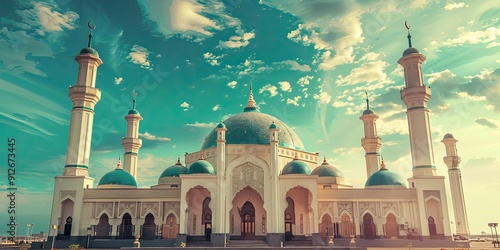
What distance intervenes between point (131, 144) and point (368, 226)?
82.4 feet

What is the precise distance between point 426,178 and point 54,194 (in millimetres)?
30850

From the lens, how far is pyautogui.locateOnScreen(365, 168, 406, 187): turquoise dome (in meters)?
34.2

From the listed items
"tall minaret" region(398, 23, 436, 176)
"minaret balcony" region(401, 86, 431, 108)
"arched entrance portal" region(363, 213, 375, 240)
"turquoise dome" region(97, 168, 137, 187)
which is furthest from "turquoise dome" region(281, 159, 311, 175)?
"turquoise dome" region(97, 168, 137, 187)

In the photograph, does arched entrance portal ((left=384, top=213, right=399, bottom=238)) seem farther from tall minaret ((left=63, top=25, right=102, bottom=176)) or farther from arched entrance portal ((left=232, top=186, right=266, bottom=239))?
tall minaret ((left=63, top=25, right=102, bottom=176))

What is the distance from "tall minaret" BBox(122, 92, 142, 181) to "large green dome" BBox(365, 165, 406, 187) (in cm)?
2399

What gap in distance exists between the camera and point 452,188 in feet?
129

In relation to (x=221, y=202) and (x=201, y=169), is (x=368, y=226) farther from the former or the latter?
(x=201, y=169)

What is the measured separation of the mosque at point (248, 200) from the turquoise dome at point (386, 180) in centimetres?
9

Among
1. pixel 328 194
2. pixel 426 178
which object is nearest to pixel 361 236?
pixel 328 194

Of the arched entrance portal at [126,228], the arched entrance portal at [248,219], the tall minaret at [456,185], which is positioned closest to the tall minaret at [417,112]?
the tall minaret at [456,185]

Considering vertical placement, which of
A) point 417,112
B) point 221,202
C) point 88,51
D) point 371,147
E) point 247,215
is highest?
point 88,51

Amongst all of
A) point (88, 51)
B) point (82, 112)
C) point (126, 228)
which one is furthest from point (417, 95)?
point (88, 51)

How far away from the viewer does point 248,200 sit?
33.9m

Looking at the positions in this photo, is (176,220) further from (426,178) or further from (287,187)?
(426,178)
